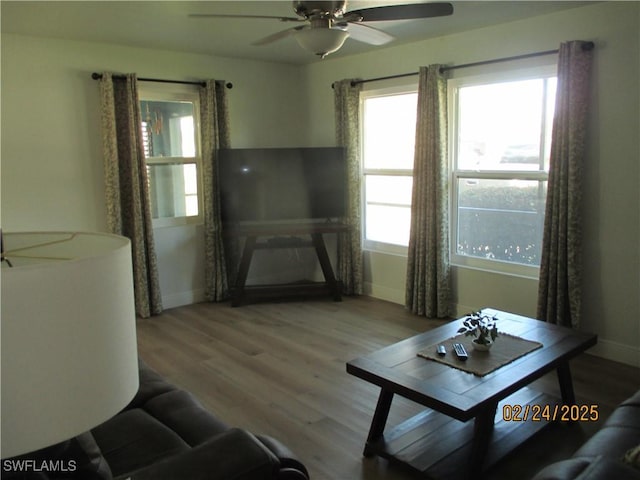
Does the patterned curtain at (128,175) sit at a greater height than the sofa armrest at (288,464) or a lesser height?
greater

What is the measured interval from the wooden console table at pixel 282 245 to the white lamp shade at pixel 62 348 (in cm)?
443

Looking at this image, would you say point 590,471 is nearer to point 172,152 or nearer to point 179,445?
point 179,445

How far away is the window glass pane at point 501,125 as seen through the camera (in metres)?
4.18

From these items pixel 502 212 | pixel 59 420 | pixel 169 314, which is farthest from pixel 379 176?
pixel 59 420

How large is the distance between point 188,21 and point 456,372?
10.3 ft

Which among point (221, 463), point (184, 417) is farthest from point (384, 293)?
point (221, 463)

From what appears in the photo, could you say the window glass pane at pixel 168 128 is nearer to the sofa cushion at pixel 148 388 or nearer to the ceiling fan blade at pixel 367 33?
the ceiling fan blade at pixel 367 33

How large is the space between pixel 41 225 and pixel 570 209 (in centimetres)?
427

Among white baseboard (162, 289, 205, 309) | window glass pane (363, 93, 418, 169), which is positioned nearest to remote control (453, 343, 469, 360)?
window glass pane (363, 93, 418, 169)

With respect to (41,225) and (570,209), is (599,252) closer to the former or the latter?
(570,209)

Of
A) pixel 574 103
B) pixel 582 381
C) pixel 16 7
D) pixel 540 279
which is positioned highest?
pixel 16 7

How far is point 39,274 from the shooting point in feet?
2.36

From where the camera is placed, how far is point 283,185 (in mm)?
5512

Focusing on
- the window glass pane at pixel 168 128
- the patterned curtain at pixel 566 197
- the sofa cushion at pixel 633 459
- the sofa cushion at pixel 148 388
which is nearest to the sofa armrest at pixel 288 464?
the sofa cushion at pixel 148 388
